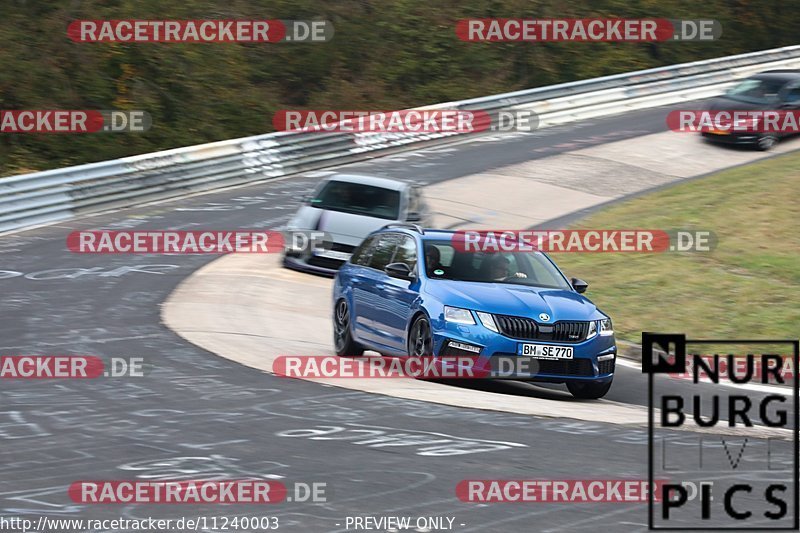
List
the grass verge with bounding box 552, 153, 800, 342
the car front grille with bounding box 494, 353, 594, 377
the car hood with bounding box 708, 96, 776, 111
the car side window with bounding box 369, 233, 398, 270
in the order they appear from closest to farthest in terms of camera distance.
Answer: the car front grille with bounding box 494, 353, 594, 377
the car side window with bounding box 369, 233, 398, 270
the grass verge with bounding box 552, 153, 800, 342
the car hood with bounding box 708, 96, 776, 111

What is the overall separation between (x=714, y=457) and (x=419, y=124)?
2384cm

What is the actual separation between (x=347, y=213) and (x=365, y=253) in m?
5.99

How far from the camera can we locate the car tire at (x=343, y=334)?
14.1 meters

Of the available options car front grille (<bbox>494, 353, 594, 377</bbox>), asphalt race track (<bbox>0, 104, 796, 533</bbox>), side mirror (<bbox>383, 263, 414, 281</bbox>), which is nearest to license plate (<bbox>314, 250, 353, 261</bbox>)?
asphalt race track (<bbox>0, 104, 796, 533</bbox>)

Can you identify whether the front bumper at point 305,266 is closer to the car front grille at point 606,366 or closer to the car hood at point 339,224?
the car hood at point 339,224

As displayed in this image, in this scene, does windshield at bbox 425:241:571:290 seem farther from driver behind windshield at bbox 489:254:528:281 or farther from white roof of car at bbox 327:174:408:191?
white roof of car at bbox 327:174:408:191

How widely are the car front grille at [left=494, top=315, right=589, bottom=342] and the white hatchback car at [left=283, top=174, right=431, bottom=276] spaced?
7857mm

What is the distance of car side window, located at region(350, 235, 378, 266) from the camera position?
1440cm

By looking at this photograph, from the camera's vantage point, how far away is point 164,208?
25562 mm

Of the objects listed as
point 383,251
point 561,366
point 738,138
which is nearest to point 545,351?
point 561,366

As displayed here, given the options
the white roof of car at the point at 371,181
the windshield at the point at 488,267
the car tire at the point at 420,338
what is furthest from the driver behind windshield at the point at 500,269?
the white roof of car at the point at 371,181

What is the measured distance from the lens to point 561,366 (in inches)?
480

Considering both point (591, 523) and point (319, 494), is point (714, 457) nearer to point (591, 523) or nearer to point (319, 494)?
point (591, 523)

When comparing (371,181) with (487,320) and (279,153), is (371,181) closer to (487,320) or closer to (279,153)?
(279,153)
